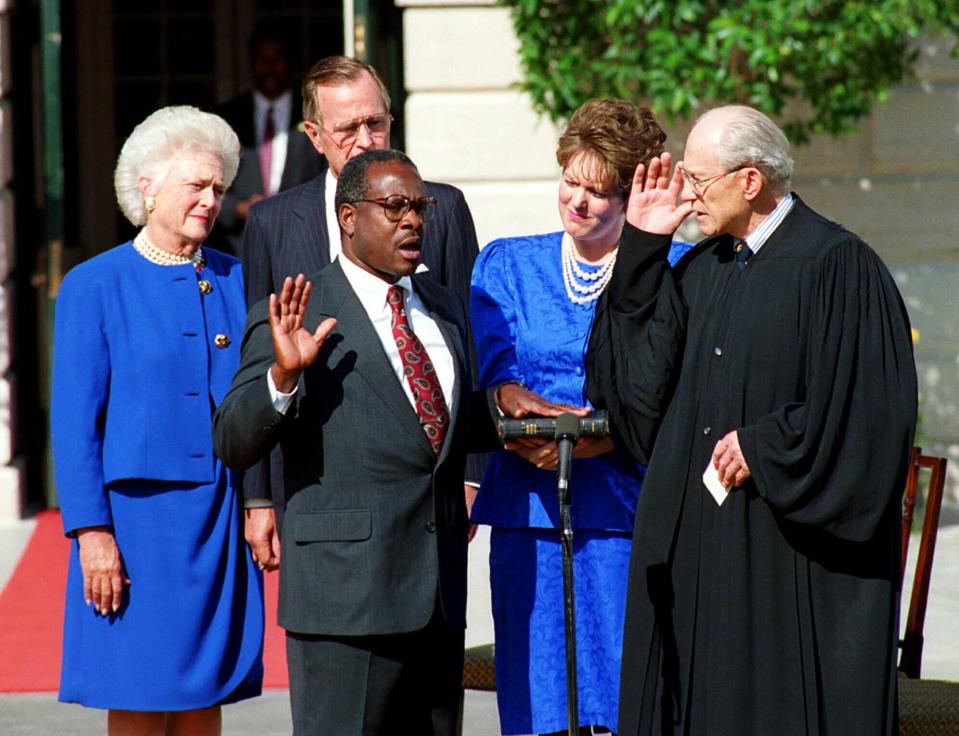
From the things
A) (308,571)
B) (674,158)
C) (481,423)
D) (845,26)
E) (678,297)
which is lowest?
(308,571)

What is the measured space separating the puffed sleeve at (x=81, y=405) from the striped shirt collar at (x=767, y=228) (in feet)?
5.17

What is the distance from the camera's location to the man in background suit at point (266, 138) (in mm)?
9266

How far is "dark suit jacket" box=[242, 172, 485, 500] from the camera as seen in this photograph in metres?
4.69

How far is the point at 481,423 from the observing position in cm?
423

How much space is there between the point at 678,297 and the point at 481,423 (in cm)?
55

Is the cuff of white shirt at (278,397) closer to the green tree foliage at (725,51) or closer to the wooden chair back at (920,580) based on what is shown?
the wooden chair back at (920,580)

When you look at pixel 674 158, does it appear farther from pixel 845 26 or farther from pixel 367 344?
pixel 367 344

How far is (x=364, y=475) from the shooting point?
3922 mm

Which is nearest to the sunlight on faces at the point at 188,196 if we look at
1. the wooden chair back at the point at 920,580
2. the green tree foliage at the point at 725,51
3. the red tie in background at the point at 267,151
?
the wooden chair back at the point at 920,580

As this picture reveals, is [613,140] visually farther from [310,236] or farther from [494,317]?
[310,236]

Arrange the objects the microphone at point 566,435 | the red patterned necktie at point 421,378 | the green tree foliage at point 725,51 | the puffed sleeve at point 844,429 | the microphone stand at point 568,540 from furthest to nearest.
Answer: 1. the green tree foliage at point 725,51
2. the red patterned necktie at point 421,378
3. the puffed sleeve at point 844,429
4. the microphone at point 566,435
5. the microphone stand at point 568,540

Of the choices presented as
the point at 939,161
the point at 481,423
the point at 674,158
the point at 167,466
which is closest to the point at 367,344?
the point at 481,423

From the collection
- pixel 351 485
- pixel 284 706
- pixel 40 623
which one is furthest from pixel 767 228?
pixel 40 623

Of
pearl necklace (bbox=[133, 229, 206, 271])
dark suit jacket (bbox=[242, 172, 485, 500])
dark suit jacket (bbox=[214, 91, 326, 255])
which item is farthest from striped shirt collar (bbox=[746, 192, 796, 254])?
dark suit jacket (bbox=[214, 91, 326, 255])
